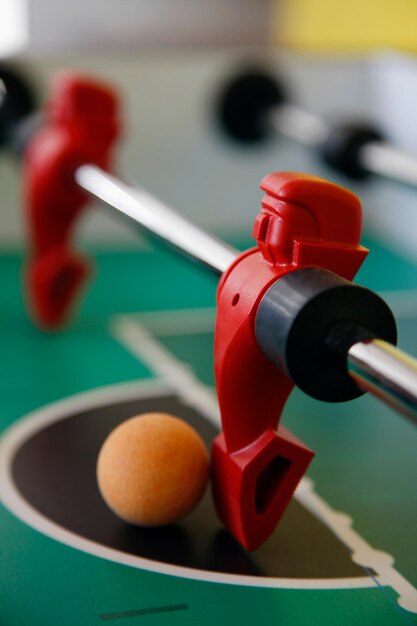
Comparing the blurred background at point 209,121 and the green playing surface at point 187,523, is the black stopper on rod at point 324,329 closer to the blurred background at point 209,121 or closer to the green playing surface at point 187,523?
the green playing surface at point 187,523

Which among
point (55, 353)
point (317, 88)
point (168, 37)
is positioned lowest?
point (168, 37)

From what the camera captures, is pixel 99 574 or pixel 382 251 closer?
pixel 99 574

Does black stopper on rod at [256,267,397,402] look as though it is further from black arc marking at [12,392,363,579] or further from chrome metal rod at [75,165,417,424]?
black arc marking at [12,392,363,579]

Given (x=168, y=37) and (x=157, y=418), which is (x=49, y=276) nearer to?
(x=157, y=418)

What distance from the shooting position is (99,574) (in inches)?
33.2

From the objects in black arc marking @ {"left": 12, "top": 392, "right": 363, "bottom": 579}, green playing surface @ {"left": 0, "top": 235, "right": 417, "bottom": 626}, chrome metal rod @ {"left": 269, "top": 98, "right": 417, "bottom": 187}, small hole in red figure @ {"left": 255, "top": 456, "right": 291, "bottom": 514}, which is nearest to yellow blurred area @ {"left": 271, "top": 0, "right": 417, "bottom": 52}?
chrome metal rod @ {"left": 269, "top": 98, "right": 417, "bottom": 187}

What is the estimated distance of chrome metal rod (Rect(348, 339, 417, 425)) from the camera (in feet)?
2.07

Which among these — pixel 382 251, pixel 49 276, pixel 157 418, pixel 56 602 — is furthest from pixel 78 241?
pixel 56 602

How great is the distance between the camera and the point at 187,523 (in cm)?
92

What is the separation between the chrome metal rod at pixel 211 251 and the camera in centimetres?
64

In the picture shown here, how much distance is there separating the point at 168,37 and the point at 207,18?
122 mm

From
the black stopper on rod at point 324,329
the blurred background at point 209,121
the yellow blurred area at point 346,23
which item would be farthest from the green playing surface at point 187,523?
the yellow blurred area at point 346,23

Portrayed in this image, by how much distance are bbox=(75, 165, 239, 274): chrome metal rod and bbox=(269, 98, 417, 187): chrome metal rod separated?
1.11 ft

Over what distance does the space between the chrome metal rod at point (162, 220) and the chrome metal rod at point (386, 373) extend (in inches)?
A: 9.8
